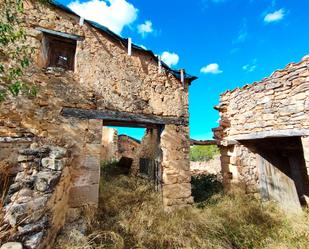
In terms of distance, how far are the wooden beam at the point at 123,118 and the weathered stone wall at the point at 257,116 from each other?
1.85 meters

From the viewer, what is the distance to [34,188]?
2.36m

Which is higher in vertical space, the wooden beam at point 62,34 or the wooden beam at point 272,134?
the wooden beam at point 62,34

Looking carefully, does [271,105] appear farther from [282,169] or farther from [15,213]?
[15,213]

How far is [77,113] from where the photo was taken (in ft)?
12.7

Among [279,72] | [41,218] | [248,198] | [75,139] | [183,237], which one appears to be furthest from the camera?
[248,198]

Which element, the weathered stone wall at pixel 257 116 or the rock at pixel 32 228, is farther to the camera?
the weathered stone wall at pixel 257 116

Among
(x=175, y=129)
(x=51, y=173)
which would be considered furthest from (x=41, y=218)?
(x=175, y=129)

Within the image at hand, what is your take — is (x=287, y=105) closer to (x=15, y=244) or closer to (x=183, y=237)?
(x=183, y=237)

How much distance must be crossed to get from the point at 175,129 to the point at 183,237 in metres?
2.45

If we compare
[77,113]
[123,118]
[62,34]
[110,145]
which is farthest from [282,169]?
[110,145]

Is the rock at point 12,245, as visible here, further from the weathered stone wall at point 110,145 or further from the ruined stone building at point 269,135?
the weathered stone wall at point 110,145

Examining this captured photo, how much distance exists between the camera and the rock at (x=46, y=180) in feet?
7.83

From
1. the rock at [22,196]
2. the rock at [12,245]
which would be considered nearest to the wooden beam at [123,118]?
the rock at [22,196]

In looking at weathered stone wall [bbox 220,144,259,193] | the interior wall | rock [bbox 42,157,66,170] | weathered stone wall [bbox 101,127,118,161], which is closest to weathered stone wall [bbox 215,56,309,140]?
weathered stone wall [bbox 220,144,259,193]
